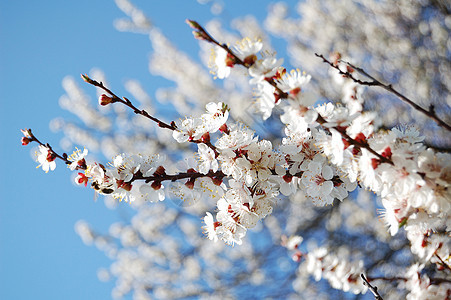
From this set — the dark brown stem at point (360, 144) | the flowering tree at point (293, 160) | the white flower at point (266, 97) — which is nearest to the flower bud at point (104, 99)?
the flowering tree at point (293, 160)

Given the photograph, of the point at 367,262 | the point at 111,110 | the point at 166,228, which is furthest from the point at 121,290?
the point at 367,262

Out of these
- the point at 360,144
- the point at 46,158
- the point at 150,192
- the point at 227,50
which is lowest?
the point at 360,144

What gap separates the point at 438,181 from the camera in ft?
3.53

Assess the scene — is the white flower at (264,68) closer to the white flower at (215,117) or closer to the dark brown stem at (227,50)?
the dark brown stem at (227,50)

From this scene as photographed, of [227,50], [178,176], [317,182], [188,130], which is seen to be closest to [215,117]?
[188,130]

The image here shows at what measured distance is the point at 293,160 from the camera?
1.48 m

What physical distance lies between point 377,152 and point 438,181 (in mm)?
196

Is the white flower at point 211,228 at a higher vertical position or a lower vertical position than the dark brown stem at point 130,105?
lower

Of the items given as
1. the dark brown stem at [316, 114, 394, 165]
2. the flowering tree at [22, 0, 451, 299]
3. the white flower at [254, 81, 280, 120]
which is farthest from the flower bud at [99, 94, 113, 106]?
the dark brown stem at [316, 114, 394, 165]

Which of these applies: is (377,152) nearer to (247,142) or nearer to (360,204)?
(247,142)

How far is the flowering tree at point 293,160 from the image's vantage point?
116 cm

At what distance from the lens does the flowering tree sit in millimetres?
1158

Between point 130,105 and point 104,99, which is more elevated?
point 104,99

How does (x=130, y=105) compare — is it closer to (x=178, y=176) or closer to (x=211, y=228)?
(x=178, y=176)
